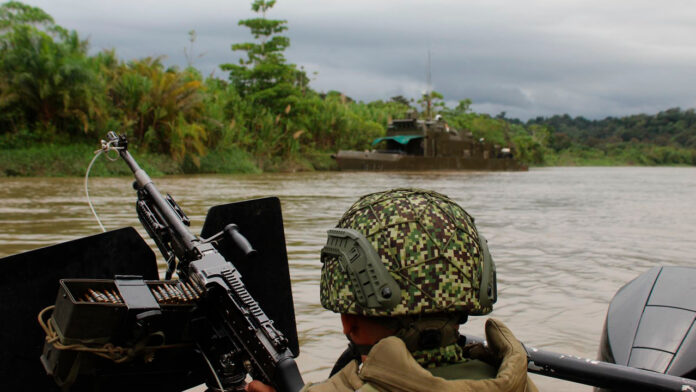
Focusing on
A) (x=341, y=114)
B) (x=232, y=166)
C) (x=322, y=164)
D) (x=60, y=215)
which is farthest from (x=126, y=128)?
(x=341, y=114)

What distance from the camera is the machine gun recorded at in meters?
1.54

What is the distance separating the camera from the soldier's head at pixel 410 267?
1.29 metres

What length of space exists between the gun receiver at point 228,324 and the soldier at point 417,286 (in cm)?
22

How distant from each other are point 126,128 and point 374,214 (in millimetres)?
22677

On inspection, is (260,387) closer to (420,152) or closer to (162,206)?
(162,206)

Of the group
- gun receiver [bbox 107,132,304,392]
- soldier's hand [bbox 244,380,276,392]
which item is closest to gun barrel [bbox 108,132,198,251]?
gun receiver [bbox 107,132,304,392]

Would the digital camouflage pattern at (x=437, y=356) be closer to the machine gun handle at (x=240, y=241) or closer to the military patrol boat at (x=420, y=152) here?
the machine gun handle at (x=240, y=241)

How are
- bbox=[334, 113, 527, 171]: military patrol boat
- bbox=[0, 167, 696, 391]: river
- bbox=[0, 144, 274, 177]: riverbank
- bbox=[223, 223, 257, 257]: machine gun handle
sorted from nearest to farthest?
bbox=[223, 223, 257, 257]: machine gun handle < bbox=[0, 167, 696, 391]: river < bbox=[0, 144, 274, 177]: riverbank < bbox=[334, 113, 527, 171]: military patrol boat

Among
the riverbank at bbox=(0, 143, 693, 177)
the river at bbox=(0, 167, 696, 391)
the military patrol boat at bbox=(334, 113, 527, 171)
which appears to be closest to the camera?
the river at bbox=(0, 167, 696, 391)

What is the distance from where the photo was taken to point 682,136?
96.8 m

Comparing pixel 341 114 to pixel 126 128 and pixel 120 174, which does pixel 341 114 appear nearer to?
pixel 126 128

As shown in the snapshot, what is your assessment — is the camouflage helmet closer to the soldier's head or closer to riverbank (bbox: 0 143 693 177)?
the soldier's head

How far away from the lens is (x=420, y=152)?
35.2 meters

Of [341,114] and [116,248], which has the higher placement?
[341,114]
